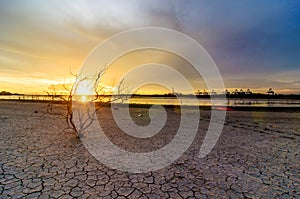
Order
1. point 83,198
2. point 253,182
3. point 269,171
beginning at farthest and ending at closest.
Result: point 269,171 → point 253,182 → point 83,198

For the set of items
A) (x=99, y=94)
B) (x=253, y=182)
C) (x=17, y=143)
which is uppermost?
(x=99, y=94)

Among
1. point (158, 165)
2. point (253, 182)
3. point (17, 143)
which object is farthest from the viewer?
point (17, 143)

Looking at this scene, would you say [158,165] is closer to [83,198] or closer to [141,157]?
[141,157]

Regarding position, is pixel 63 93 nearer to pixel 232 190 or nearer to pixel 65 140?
pixel 65 140

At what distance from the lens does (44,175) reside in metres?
3.97

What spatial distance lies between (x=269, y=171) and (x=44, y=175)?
5.39m

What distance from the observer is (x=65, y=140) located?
6.88m

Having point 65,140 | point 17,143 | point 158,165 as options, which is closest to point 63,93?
point 65,140

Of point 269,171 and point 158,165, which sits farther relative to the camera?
point 158,165

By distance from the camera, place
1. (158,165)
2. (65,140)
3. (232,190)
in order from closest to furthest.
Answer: (232,190)
(158,165)
(65,140)

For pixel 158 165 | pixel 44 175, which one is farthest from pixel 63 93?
pixel 158 165

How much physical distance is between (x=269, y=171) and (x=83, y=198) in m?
4.35

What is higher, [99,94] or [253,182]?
[99,94]

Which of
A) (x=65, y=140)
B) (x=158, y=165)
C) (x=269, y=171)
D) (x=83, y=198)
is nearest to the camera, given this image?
(x=83, y=198)
